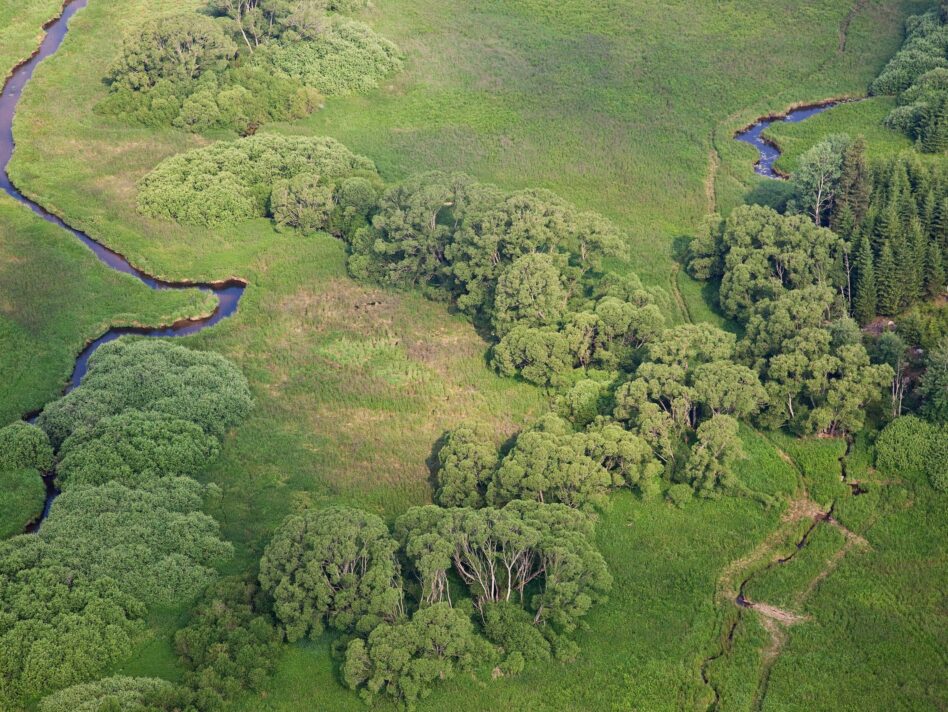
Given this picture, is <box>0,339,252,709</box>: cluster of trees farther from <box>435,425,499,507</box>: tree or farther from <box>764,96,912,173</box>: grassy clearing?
<box>764,96,912,173</box>: grassy clearing

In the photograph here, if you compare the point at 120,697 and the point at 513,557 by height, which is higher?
the point at 513,557

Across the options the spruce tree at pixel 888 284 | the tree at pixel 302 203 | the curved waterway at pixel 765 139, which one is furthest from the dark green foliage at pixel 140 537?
the curved waterway at pixel 765 139

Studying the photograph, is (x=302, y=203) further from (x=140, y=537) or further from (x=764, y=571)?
(x=764, y=571)

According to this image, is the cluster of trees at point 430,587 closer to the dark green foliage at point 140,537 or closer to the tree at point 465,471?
the tree at point 465,471

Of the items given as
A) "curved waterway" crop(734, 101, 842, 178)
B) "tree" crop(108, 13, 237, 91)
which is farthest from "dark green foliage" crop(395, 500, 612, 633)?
"tree" crop(108, 13, 237, 91)

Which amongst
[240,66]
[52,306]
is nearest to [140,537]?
[52,306]

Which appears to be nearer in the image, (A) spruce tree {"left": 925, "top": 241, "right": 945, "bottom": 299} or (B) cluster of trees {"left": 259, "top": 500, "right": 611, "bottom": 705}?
(B) cluster of trees {"left": 259, "top": 500, "right": 611, "bottom": 705}
